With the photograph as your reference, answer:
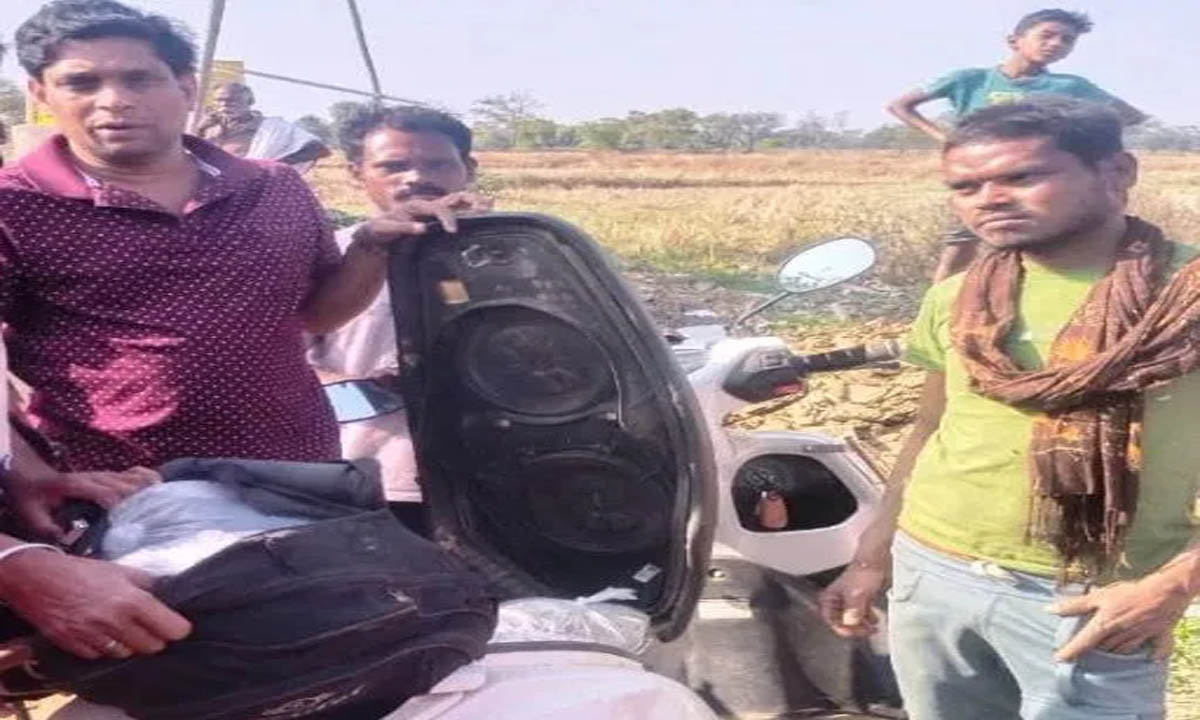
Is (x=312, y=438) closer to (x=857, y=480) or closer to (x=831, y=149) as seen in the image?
(x=857, y=480)

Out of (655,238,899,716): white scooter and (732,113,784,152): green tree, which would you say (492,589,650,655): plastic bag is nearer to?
(655,238,899,716): white scooter

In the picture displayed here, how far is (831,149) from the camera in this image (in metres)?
35.0

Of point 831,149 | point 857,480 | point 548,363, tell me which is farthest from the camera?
point 831,149

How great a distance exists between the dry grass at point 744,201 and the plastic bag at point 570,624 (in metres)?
8.76

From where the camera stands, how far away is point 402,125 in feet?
11.1

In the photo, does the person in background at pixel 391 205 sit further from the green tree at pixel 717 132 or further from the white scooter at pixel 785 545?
the green tree at pixel 717 132

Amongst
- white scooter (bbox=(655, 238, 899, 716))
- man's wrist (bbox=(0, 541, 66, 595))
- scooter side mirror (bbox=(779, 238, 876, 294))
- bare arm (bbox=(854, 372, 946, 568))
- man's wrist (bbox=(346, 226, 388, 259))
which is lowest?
white scooter (bbox=(655, 238, 899, 716))

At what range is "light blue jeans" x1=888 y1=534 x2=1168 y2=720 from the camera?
2230 mm

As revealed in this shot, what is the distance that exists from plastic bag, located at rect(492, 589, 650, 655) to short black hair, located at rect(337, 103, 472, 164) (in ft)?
5.17

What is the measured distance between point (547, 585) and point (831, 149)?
33398 mm

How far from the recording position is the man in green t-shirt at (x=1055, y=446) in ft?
7.04

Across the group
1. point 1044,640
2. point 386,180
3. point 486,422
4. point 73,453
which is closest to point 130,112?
point 73,453

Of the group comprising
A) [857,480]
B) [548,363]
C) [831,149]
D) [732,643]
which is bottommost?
[831,149]

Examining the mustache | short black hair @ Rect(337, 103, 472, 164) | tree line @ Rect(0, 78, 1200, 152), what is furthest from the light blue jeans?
tree line @ Rect(0, 78, 1200, 152)
